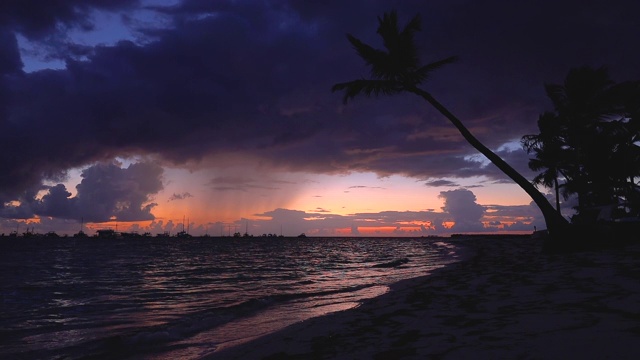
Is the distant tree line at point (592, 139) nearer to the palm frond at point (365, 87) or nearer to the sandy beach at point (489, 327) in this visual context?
the palm frond at point (365, 87)

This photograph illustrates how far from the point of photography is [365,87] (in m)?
20.5

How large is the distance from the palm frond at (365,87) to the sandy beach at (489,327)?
13293mm

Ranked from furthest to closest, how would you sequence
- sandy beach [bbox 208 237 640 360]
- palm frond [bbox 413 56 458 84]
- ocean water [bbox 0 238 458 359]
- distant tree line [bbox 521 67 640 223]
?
distant tree line [bbox 521 67 640 223]
palm frond [bbox 413 56 458 84]
ocean water [bbox 0 238 458 359]
sandy beach [bbox 208 237 640 360]

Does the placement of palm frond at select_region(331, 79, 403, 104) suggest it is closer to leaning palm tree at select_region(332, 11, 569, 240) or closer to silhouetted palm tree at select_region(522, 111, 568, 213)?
leaning palm tree at select_region(332, 11, 569, 240)

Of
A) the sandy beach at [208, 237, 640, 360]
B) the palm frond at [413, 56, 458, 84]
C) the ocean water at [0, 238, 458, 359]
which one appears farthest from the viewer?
the palm frond at [413, 56, 458, 84]

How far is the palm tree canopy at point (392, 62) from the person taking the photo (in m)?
20.2

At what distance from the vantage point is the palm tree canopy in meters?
20.2

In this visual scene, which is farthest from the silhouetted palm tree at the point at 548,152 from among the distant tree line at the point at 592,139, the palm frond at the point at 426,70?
the palm frond at the point at 426,70

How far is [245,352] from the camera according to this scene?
5762 millimetres

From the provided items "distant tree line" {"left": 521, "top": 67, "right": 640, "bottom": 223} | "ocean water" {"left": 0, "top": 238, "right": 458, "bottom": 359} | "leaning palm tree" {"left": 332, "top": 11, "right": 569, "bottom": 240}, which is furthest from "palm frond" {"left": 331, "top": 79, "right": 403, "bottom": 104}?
"distant tree line" {"left": 521, "top": 67, "right": 640, "bottom": 223}

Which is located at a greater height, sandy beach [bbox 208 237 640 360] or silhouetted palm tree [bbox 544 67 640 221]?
silhouetted palm tree [bbox 544 67 640 221]

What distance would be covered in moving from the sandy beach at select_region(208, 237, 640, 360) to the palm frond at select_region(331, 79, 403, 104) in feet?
43.6

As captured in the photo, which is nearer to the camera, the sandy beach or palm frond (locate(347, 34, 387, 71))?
the sandy beach

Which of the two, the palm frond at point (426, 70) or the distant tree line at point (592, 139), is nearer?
the palm frond at point (426, 70)
